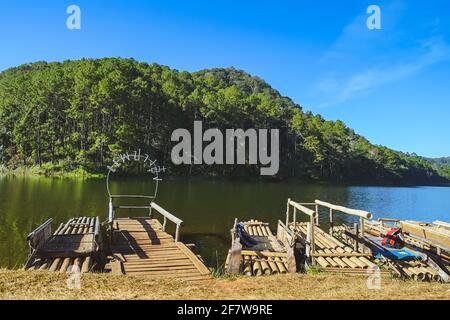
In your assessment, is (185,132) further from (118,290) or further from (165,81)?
(118,290)

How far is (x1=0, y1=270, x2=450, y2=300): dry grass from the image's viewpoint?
7797 millimetres

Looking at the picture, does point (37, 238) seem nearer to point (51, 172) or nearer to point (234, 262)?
point (234, 262)

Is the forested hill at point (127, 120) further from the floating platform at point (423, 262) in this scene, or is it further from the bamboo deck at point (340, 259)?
the floating platform at point (423, 262)

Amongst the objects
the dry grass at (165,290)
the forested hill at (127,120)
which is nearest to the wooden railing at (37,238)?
the dry grass at (165,290)

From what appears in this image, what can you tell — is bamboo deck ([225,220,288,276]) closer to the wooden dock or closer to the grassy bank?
the wooden dock

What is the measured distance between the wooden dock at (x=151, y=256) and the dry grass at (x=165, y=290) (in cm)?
226

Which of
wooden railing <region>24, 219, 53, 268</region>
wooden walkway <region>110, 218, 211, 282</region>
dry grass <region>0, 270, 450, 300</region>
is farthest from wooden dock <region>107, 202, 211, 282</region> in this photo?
wooden railing <region>24, 219, 53, 268</region>

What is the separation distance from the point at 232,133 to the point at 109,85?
28708mm

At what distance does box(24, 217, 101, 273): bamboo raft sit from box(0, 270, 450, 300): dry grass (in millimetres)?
2342

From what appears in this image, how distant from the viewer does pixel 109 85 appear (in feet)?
233

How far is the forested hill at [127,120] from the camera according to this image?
232 ft

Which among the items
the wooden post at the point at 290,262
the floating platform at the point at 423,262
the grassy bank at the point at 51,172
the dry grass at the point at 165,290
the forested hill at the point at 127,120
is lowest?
the floating platform at the point at 423,262
